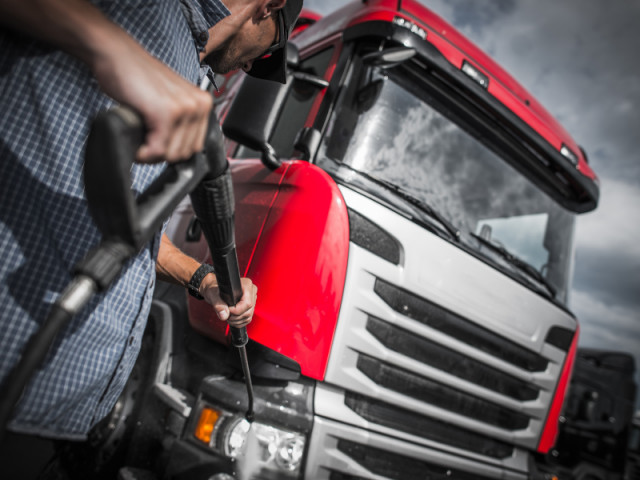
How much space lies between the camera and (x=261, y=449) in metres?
1.49

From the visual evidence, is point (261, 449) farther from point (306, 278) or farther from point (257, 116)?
point (257, 116)

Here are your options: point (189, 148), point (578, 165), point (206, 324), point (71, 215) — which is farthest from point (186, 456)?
Answer: point (578, 165)

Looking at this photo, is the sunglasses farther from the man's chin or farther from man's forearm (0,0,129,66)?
man's forearm (0,0,129,66)

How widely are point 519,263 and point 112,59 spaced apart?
7.96 feet


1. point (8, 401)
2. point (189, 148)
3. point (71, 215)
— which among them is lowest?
point (8, 401)

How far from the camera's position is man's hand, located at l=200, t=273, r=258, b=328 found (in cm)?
116

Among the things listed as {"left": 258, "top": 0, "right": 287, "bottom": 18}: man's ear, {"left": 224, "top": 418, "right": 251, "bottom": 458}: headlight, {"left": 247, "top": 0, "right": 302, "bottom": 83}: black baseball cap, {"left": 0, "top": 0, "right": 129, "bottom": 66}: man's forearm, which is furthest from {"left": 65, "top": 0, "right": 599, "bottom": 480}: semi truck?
{"left": 0, "top": 0, "right": 129, "bottom": 66}: man's forearm

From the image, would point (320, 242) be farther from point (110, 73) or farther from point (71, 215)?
point (110, 73)

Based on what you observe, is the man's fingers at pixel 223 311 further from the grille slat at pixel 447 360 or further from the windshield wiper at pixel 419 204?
the windshield wiper at pixel 419 204

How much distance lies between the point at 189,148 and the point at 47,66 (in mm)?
374

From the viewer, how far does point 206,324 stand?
5.90 ft

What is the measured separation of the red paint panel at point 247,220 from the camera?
1.76 metres

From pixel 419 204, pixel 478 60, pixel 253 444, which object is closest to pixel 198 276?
pixel 253 444

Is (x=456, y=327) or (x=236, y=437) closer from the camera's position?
(x=236, y=437)
